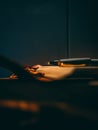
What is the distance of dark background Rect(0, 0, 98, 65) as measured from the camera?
7.91m

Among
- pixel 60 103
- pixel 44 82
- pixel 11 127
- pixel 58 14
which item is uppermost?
pixel 58 14

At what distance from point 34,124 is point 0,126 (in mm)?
277

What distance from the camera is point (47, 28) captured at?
7988mm

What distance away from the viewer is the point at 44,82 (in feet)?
9.23

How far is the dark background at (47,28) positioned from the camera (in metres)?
7.91

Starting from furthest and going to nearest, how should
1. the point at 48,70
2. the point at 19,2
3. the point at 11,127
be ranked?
the point at 19,2 < the point at 48,70 < the point at 11,127

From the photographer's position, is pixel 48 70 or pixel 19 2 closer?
pixel 48 70

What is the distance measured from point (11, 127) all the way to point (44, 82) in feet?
1.49

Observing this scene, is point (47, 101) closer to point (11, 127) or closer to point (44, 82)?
point (44, 82)

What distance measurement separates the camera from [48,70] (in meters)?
3.66

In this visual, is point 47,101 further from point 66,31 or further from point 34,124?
point 66,31

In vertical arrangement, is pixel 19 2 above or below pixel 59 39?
above

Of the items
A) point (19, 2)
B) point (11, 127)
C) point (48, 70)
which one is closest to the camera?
point (11, 127)

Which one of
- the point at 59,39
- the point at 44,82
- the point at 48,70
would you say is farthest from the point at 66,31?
the point at 44,82
